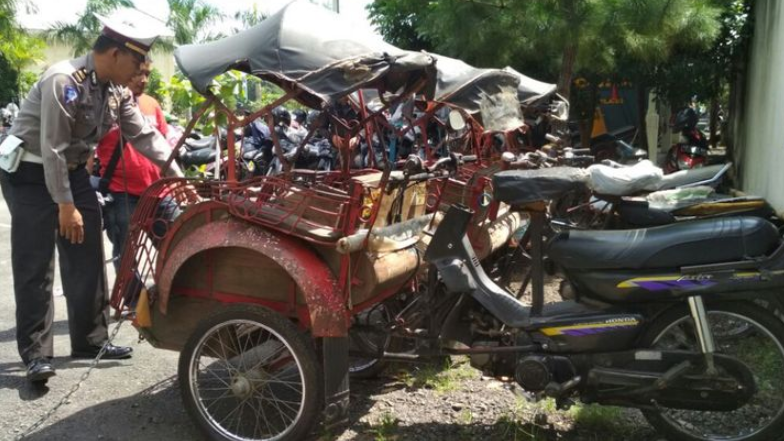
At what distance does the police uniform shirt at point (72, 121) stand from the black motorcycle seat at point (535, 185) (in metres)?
2.03

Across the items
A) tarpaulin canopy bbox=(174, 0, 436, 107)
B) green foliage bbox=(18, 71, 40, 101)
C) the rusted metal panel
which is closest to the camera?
tarpaulin canopy bbox=(174, 0, 436, 107)

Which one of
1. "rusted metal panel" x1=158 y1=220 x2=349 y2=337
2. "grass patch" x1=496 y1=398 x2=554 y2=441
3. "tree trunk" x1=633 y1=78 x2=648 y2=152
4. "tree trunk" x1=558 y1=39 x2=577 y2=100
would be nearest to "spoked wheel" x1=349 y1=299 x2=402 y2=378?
"rusted metal panel" x1=158 y1=220 x2=349 y2=337

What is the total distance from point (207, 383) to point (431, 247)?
4.37 feet

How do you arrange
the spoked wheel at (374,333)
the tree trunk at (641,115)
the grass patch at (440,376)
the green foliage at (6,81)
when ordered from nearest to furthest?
the spoked wheel at (374,333), the grass patch at (440,376), the tree trunk at (641,115), the green foliage at (6,81)

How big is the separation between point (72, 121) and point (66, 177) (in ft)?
1.05

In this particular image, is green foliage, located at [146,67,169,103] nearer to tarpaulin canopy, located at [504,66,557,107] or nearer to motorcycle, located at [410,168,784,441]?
tarpaulin canopy, located at [504,66,557,107]

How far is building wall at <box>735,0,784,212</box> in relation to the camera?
633 cm

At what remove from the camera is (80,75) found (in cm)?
409

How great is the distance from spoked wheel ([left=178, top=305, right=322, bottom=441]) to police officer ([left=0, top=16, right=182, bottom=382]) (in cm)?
116

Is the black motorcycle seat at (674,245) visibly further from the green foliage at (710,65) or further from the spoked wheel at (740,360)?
the green foliage at (710,65)

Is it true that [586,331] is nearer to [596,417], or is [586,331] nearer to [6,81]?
[596,417]

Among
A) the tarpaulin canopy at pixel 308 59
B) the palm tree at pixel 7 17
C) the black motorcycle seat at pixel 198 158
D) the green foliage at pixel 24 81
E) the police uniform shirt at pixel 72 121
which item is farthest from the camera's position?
the green foliage at pixel 24 81

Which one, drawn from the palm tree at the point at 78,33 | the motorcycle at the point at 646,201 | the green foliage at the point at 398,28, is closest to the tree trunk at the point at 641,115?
the green foliage at the point at 398,28

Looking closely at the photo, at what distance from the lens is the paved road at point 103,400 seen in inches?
146
